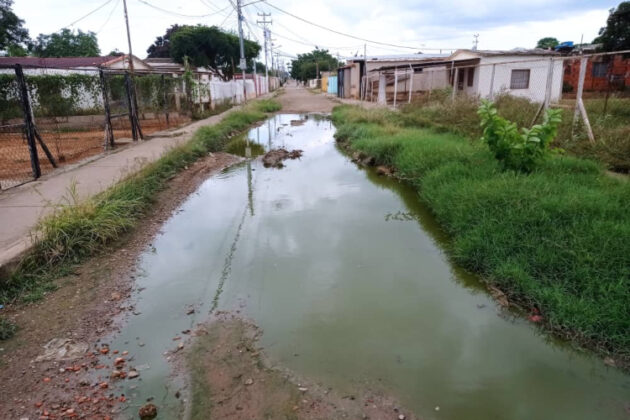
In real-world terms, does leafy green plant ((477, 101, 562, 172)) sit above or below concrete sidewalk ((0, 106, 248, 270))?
above

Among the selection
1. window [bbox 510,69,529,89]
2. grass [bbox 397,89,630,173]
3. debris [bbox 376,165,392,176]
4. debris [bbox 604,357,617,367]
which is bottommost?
debris [bbox 604,357,617,367]

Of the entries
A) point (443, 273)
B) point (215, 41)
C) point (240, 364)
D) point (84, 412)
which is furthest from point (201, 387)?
point (215, 41)

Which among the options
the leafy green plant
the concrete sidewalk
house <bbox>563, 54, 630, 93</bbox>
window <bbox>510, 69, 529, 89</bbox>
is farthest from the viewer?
window <bbox>510, 69, 529, 89</bbox>

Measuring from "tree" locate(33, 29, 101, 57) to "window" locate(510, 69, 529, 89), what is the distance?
40667 mm

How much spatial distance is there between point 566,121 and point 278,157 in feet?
22.1

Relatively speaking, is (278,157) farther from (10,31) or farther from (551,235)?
(10,31)

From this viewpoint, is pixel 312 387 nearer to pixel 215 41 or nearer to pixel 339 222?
pixel 339 222

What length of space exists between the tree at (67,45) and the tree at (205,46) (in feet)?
28.8

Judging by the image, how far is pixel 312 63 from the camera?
9550 cm

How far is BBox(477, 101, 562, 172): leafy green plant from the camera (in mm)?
6613

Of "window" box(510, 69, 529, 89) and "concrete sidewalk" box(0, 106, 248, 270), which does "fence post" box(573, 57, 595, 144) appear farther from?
"window" box(510, 69, 529, 89)

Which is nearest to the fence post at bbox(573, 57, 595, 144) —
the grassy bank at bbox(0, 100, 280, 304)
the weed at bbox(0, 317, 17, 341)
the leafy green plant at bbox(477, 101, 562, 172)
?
the leafy green plant at bbox(477, 101, 562, 172)

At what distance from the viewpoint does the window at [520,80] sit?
21.3m

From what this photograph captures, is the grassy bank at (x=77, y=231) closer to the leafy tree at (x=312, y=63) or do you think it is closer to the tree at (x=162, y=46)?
the tree at (x=162, y=46)
